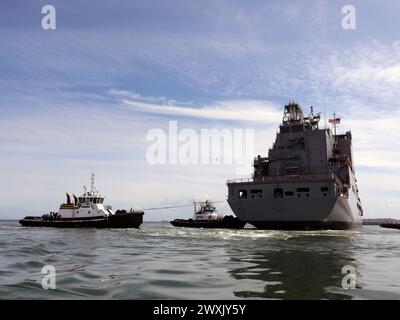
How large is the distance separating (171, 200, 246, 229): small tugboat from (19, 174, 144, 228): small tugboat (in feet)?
39.0

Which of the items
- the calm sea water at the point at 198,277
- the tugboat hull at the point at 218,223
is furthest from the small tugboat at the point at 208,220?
the calm sea water at the point at 198,277

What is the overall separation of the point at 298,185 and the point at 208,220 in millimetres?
22104

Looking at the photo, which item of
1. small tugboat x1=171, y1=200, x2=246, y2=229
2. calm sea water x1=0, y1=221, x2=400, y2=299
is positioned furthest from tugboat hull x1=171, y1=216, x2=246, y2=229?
calm sea water x1=0, y1=221, x2=400, y2=299

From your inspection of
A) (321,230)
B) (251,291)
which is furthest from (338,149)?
(251,291)

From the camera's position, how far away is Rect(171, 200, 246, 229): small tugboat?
66188 mm

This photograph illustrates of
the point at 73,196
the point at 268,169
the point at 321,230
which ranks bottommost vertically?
the point at 321,230

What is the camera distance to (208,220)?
70188mm

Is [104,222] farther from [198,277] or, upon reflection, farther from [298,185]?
[198,277]

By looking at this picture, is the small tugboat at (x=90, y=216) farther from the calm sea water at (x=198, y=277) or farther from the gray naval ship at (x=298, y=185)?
the calm sea water at (x=198, y=277)

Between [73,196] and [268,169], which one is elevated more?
[268,169]
